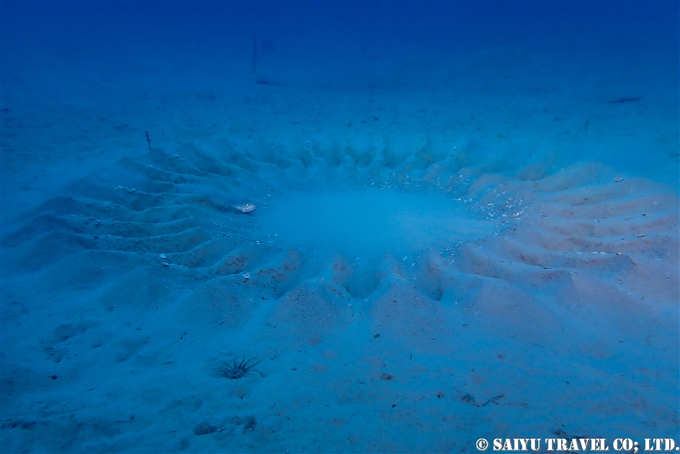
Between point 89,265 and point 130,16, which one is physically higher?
point 130,16

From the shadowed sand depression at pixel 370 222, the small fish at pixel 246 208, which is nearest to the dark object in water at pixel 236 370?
the shadowed sand depression at pixel 370 222

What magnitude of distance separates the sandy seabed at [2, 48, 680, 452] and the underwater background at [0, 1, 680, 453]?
16 millimetres

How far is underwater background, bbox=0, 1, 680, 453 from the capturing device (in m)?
1.95

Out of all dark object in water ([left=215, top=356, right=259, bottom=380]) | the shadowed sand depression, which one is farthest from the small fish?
dark object in water ([left=215, top=356, right=259, bottom=380])

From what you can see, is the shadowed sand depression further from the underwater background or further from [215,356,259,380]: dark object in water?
[215,356,259,380]: dark object in water

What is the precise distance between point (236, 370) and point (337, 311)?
0.87 metres

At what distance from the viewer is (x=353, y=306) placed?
2.92 metres

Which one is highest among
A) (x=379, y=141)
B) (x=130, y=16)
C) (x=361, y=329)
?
(x=130, y=16)

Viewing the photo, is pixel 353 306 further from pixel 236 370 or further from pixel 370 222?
pixel 370 222

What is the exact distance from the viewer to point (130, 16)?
28.3 meters

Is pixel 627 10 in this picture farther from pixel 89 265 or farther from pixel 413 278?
pixel 89 265

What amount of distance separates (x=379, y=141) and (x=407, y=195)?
176cm

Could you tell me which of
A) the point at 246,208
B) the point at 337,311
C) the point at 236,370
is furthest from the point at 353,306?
the point at 246,208

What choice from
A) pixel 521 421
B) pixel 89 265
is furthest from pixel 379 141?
pixel 521 421
